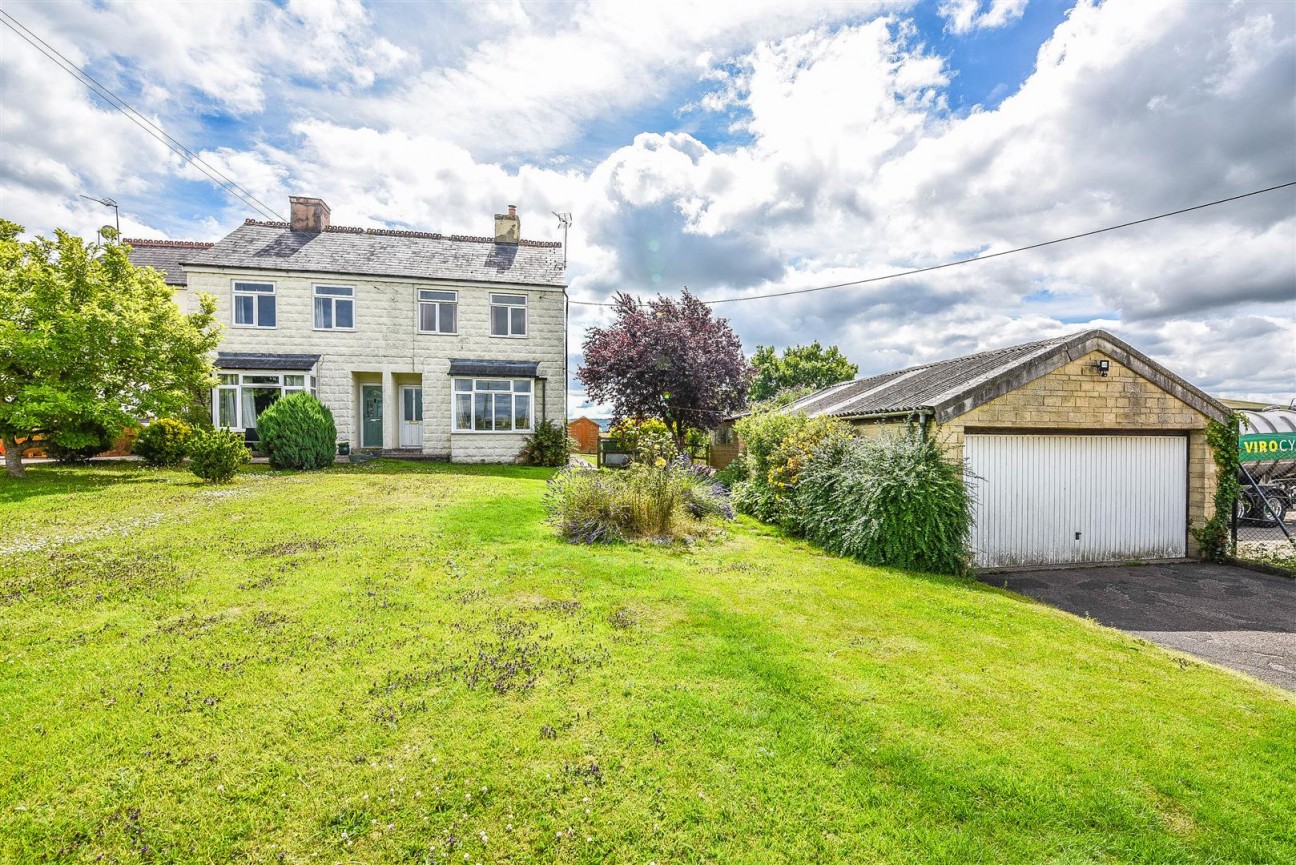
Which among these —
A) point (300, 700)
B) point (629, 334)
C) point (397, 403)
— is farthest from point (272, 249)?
point (300, 700)

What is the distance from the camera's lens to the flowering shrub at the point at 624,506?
905 cm

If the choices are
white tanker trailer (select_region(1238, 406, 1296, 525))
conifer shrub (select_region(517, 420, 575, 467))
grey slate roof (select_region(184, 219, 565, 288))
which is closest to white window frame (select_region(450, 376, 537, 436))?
conifer shrub (select_region(517, 420, 575, 467))

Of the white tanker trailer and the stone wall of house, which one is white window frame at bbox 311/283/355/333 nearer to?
the stone wall of house

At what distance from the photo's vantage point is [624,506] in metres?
9.38

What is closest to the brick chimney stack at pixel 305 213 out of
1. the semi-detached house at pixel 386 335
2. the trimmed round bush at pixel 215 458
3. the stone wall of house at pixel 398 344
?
the semi-detached house at pixel 386 335

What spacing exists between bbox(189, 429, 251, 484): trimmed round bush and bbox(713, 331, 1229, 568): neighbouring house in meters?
→ 14.4

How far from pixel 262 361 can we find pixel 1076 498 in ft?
75.3

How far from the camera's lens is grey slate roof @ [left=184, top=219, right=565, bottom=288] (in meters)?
19.1

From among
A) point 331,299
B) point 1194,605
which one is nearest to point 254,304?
point 331,299

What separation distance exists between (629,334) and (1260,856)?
16.7 m

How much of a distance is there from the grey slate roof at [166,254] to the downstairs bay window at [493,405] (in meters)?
12.8

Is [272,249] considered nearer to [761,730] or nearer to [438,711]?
[438,711]

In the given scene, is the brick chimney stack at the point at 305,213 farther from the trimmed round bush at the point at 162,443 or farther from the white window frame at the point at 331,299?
the trimmed round bush at the point at 162,443

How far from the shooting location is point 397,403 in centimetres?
2056
